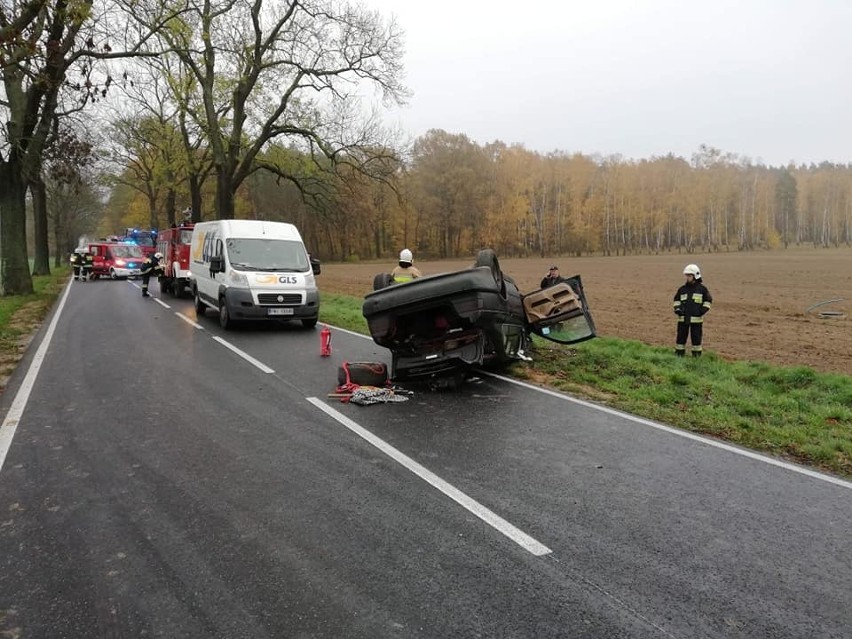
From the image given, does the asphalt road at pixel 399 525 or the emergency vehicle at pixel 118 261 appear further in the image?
the emergency vehicle at pixel 118 261

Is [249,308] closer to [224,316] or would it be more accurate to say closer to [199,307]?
[224,316]

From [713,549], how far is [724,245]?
367 feet

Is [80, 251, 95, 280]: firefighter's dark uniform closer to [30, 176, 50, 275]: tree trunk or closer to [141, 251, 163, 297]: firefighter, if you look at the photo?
[30, 176, 50, 275]: tree trunk

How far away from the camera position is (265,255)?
1321cm

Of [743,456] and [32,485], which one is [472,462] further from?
[32,485]

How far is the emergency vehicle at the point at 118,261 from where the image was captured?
33.1m

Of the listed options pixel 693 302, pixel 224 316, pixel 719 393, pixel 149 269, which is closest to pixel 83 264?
pixel 149 269

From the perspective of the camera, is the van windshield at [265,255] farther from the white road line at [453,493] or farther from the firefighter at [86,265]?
the firefighter at [86,265]

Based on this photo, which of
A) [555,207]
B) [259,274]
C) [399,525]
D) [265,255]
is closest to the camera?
[399,525]

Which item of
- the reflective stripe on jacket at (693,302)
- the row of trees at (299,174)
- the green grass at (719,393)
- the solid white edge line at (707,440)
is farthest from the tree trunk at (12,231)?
the reflective stripe on jacket at (693,302)

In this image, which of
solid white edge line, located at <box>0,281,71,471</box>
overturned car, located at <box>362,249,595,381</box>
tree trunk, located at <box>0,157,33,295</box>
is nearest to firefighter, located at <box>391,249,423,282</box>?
overturned car, located at <box>362,249,595,381</box>

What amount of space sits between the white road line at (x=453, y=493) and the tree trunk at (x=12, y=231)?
726 inches

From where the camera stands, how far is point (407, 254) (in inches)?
357

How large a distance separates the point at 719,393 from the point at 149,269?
68.6 feet
